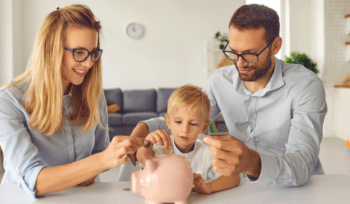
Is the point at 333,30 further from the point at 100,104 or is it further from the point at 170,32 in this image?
the point at 100,104

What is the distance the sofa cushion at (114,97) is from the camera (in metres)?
5.75

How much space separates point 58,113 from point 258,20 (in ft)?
3.15

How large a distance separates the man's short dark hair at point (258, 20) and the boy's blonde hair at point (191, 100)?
1.37ft

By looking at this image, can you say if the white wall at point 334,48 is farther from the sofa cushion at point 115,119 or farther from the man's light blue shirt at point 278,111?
the man's light blue shirt at point 278,111

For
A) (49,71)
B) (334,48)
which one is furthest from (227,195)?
(334,48)

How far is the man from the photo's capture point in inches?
42.1

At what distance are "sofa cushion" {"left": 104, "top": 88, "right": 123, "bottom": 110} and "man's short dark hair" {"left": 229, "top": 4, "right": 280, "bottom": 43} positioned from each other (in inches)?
179

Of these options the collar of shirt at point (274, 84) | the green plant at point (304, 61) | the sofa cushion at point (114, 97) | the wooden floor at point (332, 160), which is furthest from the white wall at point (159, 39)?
the collar of shirt at point (274, 84)

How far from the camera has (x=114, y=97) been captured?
5.78m

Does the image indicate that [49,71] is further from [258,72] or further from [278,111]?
[278,111]

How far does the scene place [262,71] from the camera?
1483mm

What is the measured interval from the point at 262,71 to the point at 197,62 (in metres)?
5.14

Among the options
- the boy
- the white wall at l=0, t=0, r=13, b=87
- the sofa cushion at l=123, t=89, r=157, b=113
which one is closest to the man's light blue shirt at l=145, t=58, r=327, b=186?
the boy

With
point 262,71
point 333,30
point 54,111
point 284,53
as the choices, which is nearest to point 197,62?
point 284,53
